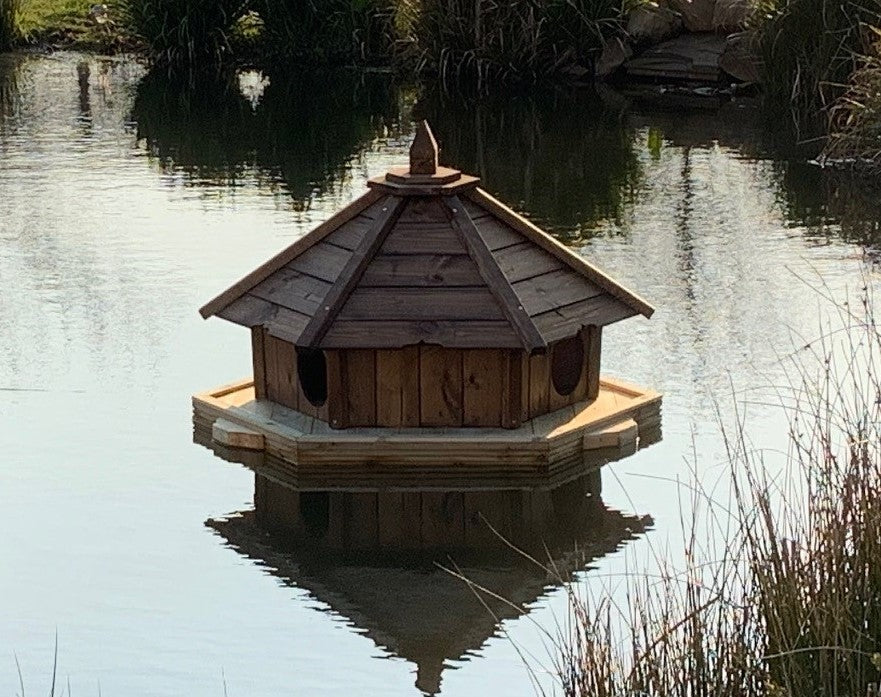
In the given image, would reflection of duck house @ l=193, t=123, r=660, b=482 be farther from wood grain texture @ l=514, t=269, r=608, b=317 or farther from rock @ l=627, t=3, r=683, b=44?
rock @ l=627, t=3, r=683, b=44

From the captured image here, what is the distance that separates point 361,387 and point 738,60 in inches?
369

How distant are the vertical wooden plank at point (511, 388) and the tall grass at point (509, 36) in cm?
910

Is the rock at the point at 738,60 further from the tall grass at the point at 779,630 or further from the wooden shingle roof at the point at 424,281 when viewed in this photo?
the tall grass at the point at 779,630

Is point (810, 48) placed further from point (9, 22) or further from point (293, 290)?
point (9, 22)

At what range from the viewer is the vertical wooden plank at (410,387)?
20.9 feet

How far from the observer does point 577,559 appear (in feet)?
18.3

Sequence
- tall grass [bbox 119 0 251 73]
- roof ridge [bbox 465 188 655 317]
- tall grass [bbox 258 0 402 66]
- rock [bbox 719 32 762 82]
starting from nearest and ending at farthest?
roof ridge [bbox 465 188 655 317] → rock [bbox 719 32 762 82] → tall grass [bbox 119 0 251 73] → tall grass [bbox 258 0 402 66]

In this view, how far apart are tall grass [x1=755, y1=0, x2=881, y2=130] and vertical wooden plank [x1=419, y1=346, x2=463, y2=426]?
6.38m

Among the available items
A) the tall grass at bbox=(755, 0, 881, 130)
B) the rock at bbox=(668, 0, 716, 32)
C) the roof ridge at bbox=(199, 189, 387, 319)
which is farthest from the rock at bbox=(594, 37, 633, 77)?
the roof ridge at bbox=(199, 189, 387, 319)

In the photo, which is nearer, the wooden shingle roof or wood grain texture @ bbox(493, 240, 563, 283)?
the wooden shingle roof

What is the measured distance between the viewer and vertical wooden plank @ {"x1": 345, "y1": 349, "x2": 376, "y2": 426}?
21.0 feet

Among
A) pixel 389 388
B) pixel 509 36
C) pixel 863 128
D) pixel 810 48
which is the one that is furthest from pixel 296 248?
pixel 509 36

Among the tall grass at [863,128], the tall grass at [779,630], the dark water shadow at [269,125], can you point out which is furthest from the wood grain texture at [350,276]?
the tall grass at [863,128]

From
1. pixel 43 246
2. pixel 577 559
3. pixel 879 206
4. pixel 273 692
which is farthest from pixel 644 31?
pixel 273 692
